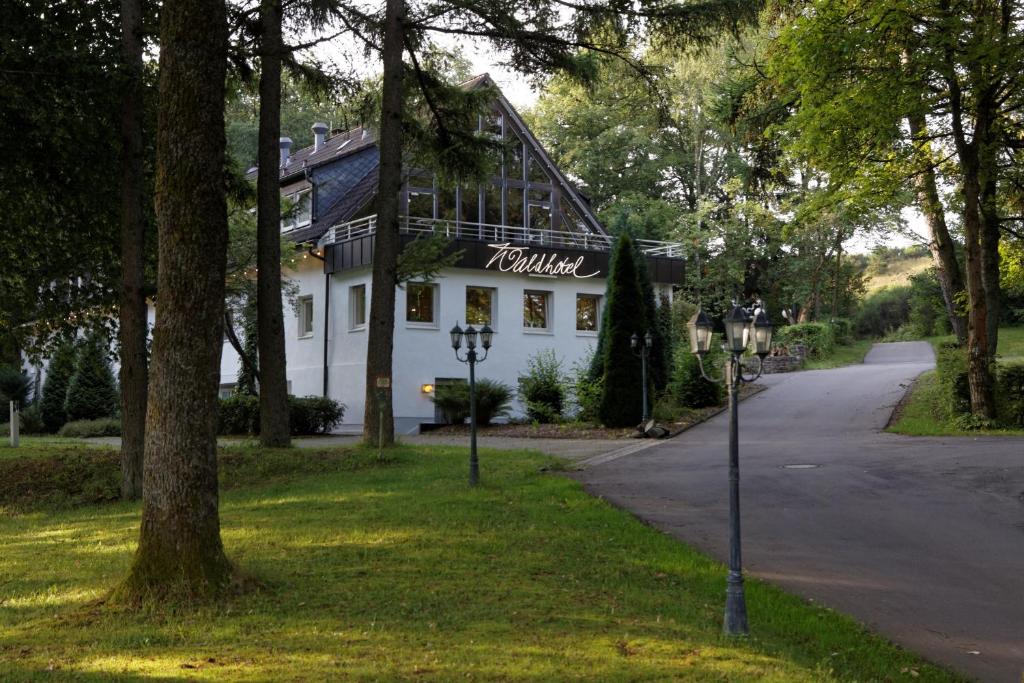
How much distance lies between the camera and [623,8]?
709 inches

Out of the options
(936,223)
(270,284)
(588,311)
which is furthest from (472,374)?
(588,311)

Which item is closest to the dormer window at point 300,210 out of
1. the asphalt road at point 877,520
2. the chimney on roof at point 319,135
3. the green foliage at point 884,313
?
the chimney on roof at point 319,135

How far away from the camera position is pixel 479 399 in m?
27.7

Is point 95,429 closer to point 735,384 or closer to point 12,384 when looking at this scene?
point 12,384

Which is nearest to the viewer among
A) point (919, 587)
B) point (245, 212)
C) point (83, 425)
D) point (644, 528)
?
point (919, 587)

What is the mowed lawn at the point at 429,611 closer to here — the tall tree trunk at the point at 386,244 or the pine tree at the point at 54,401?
the tall tree trunk at the point at 386,244

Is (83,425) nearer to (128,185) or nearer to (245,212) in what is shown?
(245,212)

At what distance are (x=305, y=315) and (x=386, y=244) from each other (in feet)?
46.1

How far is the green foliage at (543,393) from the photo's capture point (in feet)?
90.8

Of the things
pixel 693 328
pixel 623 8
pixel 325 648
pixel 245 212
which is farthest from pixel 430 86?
pixel 325 648

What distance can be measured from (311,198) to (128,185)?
18061 mm

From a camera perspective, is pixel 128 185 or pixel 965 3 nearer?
pixel 128 185

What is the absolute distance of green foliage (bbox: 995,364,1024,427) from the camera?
2078 centimetres

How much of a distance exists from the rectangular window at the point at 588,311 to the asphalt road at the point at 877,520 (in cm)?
1175
